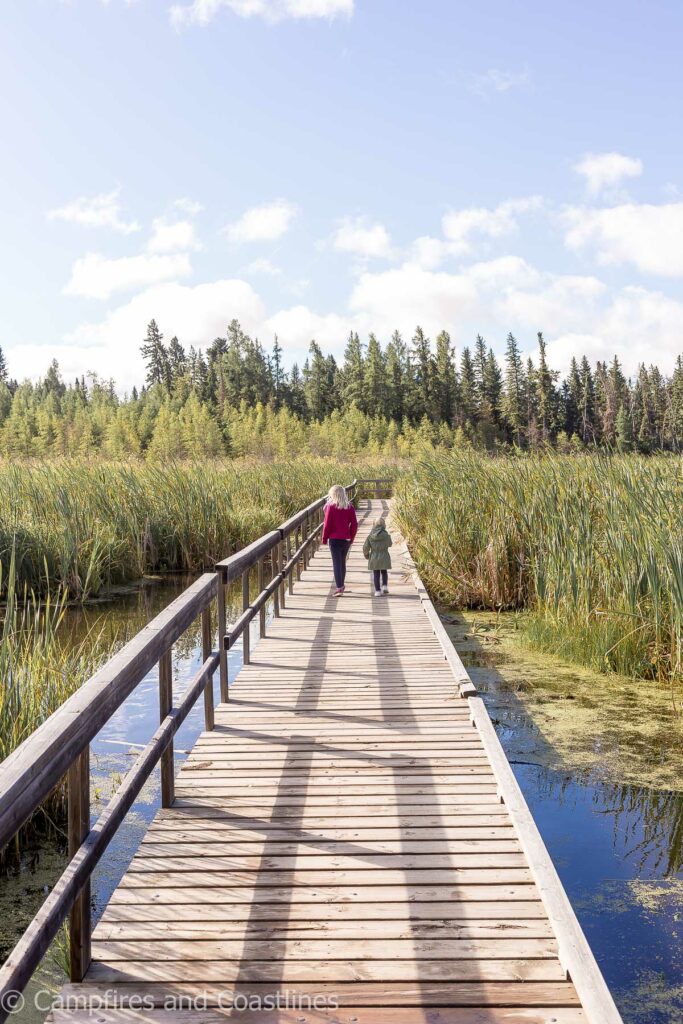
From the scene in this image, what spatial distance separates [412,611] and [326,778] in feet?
17.8

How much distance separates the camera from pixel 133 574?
13.8 metres

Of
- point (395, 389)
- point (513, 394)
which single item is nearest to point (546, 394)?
point (513, 394)

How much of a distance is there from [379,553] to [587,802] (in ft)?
18.6

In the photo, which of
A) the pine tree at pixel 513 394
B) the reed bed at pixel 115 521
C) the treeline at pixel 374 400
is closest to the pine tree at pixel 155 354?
the treeline at pixel 374 400

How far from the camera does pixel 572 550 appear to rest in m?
8.12

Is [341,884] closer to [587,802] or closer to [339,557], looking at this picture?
[587,802]

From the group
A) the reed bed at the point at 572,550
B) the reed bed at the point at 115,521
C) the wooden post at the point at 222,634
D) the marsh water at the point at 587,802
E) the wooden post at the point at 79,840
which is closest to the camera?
the wooden post at the point at 79,840

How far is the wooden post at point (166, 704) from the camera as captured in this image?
365 cm

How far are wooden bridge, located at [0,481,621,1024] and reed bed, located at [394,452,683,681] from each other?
2494 mm

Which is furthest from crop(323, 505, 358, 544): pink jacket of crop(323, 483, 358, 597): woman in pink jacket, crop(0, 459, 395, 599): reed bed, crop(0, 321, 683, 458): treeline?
crop(0, 321, 683, 458): treeline

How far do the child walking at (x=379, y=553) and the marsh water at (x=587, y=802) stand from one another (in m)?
2.11

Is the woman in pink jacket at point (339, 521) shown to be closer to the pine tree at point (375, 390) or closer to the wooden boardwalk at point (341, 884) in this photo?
the wooden boardwalk at point (341, 884)

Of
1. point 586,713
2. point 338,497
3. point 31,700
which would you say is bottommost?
point 586,713

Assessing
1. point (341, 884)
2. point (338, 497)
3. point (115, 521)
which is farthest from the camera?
point (115, 521)
